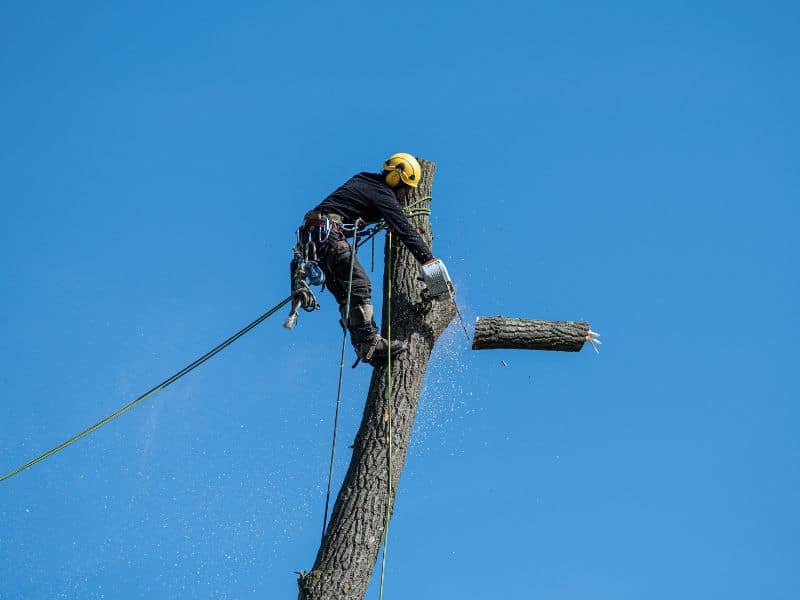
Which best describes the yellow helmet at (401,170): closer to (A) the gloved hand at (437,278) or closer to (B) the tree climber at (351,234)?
(B) the tree climber at (351,234)

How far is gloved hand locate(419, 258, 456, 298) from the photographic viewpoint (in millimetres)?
6684

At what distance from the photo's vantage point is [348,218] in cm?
720

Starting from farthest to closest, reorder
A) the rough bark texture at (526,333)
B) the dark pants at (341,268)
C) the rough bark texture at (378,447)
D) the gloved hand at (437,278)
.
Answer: the dark pants at (341,268)
the rough bark texture at (526,333)
the gloved hand at (437,278)
the rough bark texture at (378,447)

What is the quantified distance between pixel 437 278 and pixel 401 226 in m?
0.53

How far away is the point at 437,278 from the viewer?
670 cm

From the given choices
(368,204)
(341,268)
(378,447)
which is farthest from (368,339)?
(368,204)

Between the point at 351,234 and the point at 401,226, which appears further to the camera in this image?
the point at 351,234

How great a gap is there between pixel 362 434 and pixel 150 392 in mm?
1495

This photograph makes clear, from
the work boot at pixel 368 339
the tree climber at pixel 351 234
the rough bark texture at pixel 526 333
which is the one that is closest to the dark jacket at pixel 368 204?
the tree climber at pixel 351 234

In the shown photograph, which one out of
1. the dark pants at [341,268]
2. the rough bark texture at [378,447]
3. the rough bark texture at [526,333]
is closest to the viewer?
the rough bark texture at [378,447]

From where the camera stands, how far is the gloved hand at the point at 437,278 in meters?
6.68

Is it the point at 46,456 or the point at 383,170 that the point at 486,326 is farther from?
the point at 46,456

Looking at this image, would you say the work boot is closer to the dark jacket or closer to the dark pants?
the dark pants

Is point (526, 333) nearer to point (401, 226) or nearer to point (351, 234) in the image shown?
point (401, 226)
